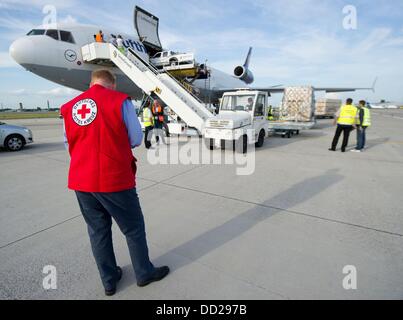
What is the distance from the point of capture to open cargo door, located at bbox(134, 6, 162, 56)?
13.1 m

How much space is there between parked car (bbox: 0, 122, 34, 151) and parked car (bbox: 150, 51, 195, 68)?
8621 millimetres

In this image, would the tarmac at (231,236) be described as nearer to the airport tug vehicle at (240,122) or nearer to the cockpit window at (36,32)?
the airport tug vehicle at (240,122)

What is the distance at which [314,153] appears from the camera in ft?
23.9

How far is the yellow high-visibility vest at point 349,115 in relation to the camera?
7059 mm

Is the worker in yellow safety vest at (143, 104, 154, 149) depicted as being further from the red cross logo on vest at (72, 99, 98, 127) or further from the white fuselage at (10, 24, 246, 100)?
the red cross logo on vest at (72, 99, 98, 127)

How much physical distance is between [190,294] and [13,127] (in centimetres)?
905

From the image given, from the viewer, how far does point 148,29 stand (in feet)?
46.0

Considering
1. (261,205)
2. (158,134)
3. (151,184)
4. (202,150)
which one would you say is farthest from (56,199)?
(158,134)

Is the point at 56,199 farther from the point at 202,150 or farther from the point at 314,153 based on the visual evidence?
the point at 314,153

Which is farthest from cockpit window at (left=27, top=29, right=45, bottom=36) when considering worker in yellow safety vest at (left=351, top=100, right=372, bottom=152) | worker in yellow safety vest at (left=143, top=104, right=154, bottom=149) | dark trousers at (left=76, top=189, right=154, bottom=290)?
worker in yellow safety vest at (left=351, top=100, right=372, bottom=152)

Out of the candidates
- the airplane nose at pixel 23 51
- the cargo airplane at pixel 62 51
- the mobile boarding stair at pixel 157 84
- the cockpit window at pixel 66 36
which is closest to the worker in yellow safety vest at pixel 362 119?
the mobile boarding stair at pixel 157 84

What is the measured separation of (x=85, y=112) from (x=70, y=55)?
10615 millimetres

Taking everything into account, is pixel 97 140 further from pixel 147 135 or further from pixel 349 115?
pixel 349 115

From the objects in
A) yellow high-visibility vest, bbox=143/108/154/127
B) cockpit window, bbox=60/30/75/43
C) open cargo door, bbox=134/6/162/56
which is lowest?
yellow high-visibility vest, bbox=143/108/154/127
